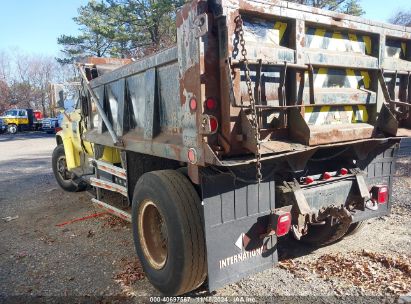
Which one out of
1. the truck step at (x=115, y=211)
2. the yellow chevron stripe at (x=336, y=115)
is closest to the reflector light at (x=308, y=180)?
the yellow chevron stripe at (x=336, y=115)

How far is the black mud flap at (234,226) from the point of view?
9.66ft

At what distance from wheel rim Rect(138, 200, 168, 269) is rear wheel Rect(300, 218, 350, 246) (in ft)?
5.92

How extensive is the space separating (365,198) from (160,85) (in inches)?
94.2

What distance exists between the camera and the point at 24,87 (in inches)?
2069

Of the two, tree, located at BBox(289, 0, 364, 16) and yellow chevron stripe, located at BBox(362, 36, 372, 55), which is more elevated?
tree, located at BBox(289, 0, 364, 16)

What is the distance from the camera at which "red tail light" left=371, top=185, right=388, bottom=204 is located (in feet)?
12.7

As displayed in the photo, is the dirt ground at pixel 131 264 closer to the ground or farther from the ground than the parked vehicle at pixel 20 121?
closer to the ground

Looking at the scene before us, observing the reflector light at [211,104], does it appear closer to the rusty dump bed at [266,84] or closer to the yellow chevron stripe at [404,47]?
the rusty dump bed at [266,84]

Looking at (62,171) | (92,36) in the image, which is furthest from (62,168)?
(92,36)

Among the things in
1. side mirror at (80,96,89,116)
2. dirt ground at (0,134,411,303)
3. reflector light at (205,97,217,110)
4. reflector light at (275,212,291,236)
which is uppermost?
side mirror at (80,96,89,116)

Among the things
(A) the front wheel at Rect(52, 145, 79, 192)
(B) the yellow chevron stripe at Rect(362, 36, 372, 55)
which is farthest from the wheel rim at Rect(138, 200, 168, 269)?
(A) the front wheel at Rect(52, 145, 79, 192)

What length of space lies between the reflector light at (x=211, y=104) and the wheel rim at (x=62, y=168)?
5.90 metres

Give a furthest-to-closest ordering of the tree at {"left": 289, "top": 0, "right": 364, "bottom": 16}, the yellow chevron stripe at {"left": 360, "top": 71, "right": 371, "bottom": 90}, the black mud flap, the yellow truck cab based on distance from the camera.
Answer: the tree at {"left": 289, "top": 0, "right": 364, "bottom": 16}
the yellow truck cab
the yellow chevron stripe at {"left": 360, "top": 71, "right": 371, "bottom": 90}
the black mud flap

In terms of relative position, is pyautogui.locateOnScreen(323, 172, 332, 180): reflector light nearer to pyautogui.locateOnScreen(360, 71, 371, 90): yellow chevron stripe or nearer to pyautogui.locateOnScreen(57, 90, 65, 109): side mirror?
pyautogui.locateOnScreen(360, 71, 371, 90): yellow chevron stripe
